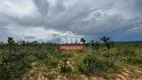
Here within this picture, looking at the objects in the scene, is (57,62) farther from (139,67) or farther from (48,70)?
(139,67)

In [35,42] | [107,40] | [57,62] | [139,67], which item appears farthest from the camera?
[35,42]

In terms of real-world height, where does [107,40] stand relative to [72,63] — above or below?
above

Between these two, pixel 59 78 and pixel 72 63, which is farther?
pixel 72 63

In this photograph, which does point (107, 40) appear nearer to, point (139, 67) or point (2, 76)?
point (139, 67)

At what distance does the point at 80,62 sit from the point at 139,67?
22.1 ft

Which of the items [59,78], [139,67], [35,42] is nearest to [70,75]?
[59,78]

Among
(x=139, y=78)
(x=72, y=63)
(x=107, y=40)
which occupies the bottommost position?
(x=139, y=78)

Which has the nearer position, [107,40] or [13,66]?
[13,66]

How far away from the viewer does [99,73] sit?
596 inches

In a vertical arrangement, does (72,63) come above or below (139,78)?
above

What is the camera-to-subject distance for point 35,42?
5538 centimetres

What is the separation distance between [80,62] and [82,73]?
172cm

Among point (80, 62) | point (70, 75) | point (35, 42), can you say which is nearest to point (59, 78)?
point (70, 75)

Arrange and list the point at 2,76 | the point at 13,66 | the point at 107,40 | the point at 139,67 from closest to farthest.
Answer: the point at 2,76, the point at 13,66, the point at 139,67, the point at 107,40
